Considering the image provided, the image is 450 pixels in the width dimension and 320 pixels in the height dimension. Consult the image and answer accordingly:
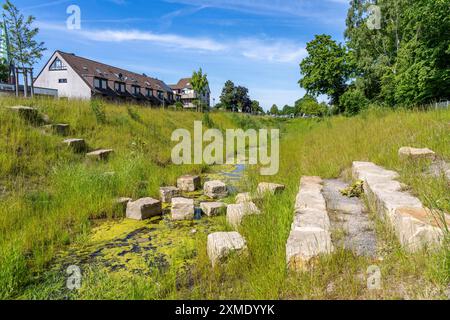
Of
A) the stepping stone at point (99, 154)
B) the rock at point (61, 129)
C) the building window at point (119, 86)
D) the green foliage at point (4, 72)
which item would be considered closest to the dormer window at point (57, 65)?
the green foliage at point (4, 72)

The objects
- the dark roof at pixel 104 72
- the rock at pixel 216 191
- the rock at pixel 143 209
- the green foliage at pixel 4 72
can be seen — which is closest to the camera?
the rock at pixel 143 209

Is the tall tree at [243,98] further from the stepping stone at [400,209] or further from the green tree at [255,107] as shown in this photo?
the stepping stone at [400,209]

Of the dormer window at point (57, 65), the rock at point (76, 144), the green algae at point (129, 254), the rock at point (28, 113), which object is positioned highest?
the dormer window at point (57, 65)

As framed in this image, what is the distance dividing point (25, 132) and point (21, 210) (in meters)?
2.83

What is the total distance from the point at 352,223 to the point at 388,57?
2036 cm

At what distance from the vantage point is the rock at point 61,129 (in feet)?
20.9

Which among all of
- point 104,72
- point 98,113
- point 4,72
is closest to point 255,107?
point 104,72

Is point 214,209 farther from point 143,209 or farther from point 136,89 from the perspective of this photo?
point 136,89

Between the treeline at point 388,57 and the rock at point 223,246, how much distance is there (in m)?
13.0

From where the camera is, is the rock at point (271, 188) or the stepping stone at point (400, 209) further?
the rock at point (271, 188)

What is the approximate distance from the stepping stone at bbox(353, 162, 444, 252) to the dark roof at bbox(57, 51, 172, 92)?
31.2 metres

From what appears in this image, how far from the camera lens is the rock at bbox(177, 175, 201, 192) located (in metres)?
5.65

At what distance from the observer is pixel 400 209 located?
2.18 m
